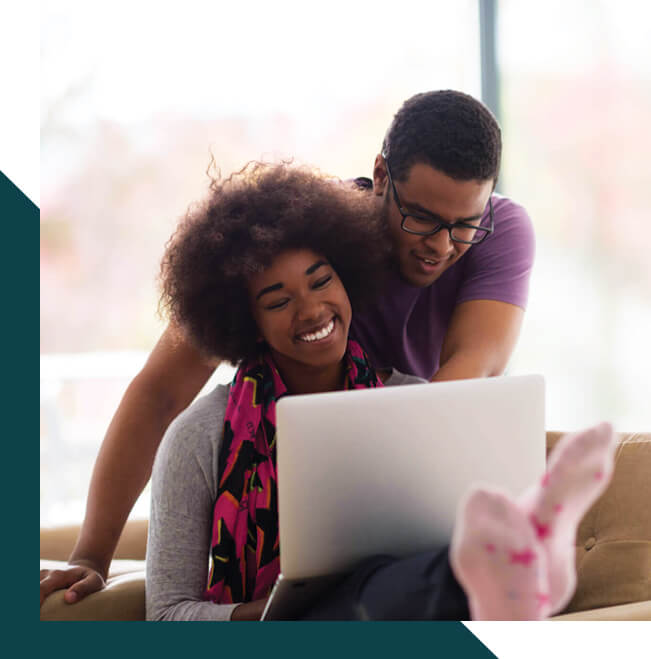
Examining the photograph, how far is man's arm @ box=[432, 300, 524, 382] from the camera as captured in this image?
165 cm

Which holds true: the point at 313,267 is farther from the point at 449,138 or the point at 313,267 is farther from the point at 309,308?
the point at 449,138

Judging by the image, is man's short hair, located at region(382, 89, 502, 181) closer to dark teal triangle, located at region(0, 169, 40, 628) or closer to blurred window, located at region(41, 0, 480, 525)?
dark teal triangle, located at region(0, 169, 40, 628)

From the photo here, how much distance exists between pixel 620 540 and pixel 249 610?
0.82 meters

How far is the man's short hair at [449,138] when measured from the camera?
1.53 meters

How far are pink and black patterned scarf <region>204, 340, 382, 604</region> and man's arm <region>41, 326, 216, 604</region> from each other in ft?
0.91

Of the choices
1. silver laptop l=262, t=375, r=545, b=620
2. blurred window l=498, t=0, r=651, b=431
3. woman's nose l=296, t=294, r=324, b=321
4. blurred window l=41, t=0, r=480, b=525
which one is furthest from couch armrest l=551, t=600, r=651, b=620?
blurred window l=41, t=0, r=480, b=525

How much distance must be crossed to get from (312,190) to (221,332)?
34cm

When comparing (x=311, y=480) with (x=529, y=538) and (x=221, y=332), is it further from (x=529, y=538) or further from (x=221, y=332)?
(x=221, y=332)

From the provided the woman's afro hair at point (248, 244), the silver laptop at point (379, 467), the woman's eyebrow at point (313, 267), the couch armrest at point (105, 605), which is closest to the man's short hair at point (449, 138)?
the woman's afro hair at point (248, 244)

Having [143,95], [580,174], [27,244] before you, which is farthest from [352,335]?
[143,95]

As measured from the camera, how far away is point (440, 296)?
1.90m

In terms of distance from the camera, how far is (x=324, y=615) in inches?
44.3

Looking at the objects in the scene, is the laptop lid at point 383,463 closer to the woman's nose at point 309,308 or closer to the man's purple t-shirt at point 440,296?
the woman's nose at point 309,308

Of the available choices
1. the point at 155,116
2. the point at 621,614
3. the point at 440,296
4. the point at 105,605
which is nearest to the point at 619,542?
the point at 621,614
